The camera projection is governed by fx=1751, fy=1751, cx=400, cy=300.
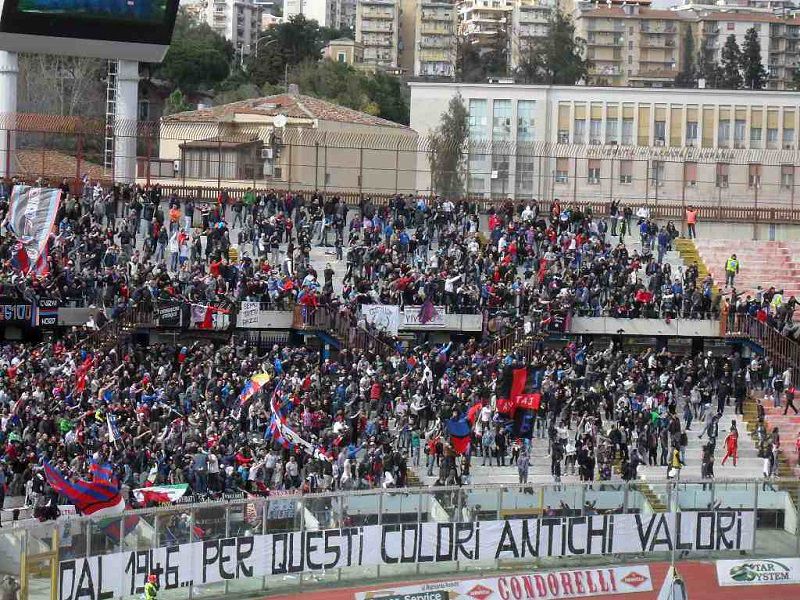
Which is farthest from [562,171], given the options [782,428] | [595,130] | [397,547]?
[397,547]

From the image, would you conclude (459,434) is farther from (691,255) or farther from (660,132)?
(660,132)

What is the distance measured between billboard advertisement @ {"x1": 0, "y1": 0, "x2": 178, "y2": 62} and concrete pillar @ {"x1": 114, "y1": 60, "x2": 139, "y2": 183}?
1.40 m

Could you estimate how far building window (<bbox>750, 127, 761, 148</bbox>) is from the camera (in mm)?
87750

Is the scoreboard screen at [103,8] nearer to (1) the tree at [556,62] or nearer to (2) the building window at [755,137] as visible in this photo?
(2) the building window at [755,137]

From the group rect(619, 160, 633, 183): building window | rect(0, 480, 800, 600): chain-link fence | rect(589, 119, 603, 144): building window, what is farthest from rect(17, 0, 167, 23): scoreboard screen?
rect(589, 119, 603, 144): building window

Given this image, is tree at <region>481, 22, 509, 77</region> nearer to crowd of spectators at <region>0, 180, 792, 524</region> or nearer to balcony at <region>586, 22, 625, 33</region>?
balcony at <region>586, 22, 625, 33</region>

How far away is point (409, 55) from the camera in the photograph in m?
191

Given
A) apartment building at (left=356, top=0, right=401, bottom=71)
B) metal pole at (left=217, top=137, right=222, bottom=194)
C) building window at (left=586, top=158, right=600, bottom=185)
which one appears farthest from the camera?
apartment building at (left=356, top=0, right=401, bottom=71)

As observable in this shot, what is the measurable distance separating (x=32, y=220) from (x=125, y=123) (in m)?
12.7

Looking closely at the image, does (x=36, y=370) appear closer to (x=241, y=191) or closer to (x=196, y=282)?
(x=196, y=282)

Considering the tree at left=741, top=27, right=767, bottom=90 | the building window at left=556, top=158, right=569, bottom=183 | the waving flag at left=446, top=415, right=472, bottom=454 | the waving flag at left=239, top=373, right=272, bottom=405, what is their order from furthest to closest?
the tree at left=741, top=27, right=767, bottom=90
the building window at left=556, top=158, right=569, bottom=183
the waving flag at left=446, top=415, right=472, bottom=454
the waving flag at left=239, top=373, right=272, bottom=405

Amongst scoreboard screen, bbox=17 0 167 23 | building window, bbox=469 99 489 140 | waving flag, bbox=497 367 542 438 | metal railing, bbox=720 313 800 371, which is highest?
scoreboard screen, bbox=17 0 167 23

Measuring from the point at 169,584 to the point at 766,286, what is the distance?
1180 inches

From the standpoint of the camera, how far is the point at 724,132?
88688 millimetres
